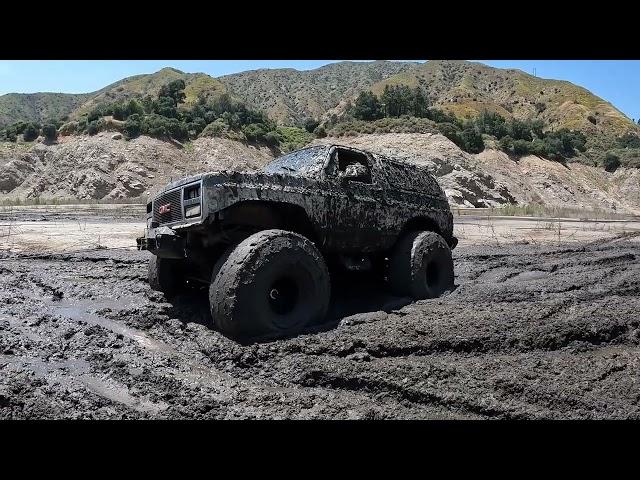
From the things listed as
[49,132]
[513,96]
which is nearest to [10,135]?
[49,132]

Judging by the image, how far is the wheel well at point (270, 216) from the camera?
5.43 metres

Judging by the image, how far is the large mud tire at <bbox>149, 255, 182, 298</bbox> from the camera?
21.7 ft

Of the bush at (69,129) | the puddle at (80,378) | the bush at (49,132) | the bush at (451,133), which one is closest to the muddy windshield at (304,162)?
the puddle at (80,378)

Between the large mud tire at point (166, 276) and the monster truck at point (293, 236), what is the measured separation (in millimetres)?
12

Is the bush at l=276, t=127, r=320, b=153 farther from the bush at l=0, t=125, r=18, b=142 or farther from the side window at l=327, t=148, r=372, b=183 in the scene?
the side window at l=327, t=148, r=372, b=183

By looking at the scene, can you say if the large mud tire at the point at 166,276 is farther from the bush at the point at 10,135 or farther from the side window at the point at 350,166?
the bush at the point at 10,135

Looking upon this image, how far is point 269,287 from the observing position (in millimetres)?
5062

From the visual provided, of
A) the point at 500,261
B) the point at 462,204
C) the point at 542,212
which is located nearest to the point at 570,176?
the point at 462,204

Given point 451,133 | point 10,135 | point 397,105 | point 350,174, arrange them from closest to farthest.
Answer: point 350,174 < point 451,133 < point 10,135 < point 397,105

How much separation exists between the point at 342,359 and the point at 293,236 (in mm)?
1443

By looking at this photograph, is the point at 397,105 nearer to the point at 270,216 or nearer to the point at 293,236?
the point at 270,216

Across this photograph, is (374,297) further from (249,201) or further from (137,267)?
(137,267)

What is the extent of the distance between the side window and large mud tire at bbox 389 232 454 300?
103cm

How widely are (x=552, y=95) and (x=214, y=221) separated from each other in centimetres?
8180
